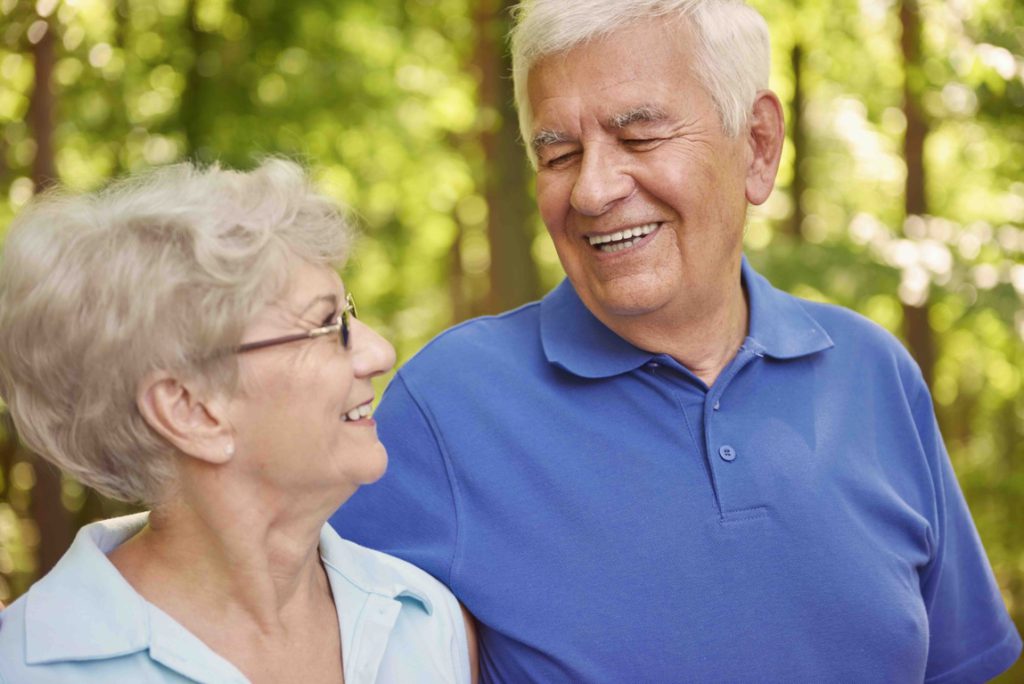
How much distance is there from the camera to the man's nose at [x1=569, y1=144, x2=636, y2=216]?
2121 millimetres

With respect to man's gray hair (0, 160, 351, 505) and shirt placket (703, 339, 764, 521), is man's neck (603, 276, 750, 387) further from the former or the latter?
man's gray hair (0, 160, 351, 505)

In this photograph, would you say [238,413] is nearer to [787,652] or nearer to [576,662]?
[576,662]

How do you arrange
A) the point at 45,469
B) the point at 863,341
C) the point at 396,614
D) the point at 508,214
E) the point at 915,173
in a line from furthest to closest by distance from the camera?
1. the point at 915,173
2. the point at 508,214
3. the point at 45,469
4. the point at 863,341
5. the point at 396,614

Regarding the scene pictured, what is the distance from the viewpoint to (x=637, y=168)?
214 centimetres

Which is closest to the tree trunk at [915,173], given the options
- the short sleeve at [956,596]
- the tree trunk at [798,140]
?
the tree trunk at [798,140]

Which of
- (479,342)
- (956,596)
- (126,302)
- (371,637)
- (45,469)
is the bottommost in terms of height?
(45,469)

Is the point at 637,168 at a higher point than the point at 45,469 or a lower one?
higher

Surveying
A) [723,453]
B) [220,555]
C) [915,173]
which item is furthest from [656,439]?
[915,173]

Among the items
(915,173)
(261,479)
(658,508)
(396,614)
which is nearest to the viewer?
(261,479)

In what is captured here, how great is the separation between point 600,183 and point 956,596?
3.69ft

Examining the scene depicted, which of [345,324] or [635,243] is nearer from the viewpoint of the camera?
[345,324]

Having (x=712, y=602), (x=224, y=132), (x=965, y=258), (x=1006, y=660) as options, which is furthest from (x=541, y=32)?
(x=224, y=132)

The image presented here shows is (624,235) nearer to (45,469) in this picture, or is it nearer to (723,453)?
(723,453)

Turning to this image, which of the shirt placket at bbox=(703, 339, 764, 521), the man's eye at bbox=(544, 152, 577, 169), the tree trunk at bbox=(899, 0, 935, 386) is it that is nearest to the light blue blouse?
the shirt placket at bbox=(703, 339, 764, 521)
